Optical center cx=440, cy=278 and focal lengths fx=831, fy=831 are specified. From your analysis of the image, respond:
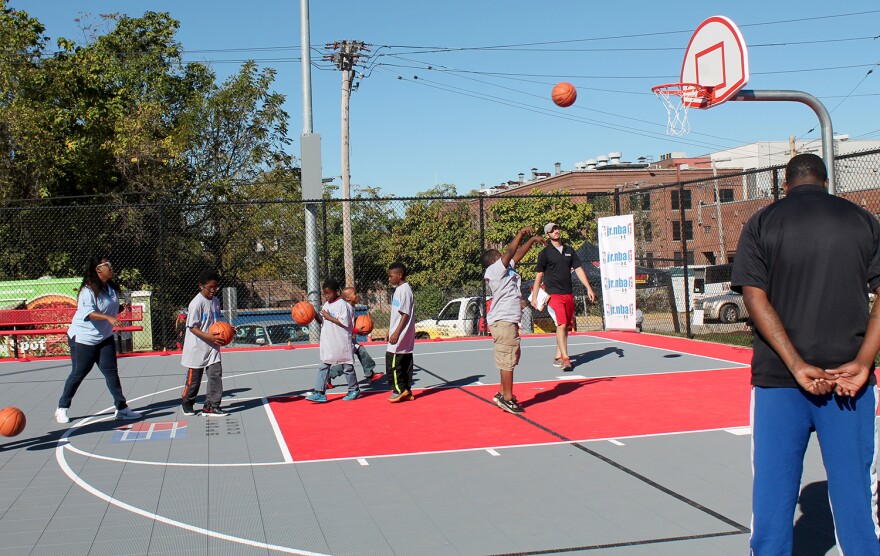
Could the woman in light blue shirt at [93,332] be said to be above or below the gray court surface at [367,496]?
above

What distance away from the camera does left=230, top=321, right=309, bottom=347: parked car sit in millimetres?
18828

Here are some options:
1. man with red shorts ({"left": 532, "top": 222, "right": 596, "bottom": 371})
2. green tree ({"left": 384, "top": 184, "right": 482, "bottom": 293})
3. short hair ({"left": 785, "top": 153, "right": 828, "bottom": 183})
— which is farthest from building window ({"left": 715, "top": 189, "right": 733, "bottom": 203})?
short hair ({"left": 785, "top": 153, "right": 828, "bottom": 183})

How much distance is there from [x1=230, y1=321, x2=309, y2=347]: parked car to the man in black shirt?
50.1ft

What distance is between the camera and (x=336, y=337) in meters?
10.3

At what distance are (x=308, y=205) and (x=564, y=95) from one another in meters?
6.13

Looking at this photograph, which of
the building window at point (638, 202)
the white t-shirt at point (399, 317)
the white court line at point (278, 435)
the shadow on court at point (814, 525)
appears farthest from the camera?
the building window at point (638, 202)

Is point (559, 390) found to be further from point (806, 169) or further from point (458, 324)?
point (458, 324)

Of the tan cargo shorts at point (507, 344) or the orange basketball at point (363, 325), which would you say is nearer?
the tan cargo shorts at point (507, 344)

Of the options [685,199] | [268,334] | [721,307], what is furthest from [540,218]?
[268,334]

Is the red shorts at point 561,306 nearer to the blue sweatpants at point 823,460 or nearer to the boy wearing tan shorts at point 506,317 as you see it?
the boy wearing tan shorts at point 506,317

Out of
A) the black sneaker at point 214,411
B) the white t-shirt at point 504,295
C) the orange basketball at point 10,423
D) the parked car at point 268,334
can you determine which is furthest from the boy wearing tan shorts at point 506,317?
the parked car at point 268,334

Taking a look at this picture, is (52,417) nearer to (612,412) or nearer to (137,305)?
(612,412)

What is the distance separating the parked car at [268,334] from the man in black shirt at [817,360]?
1527 centimetres

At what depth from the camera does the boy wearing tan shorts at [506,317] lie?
30.2ft
